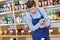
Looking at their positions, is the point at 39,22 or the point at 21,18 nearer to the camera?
the point at 39,22

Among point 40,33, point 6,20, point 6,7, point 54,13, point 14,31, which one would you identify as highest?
point 6,7

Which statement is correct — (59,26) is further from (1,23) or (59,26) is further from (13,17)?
(1,23)

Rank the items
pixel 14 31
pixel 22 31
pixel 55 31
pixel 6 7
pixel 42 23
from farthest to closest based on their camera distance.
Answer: pixel 6 7
pixel 14 31
pixel 22 31
pixel 55 31
pixel 42 23

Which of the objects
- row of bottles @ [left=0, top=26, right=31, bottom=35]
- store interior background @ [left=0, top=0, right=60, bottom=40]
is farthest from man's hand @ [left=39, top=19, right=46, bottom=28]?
row of bottles @ [left=0, top=26, right=31, bottom=35]

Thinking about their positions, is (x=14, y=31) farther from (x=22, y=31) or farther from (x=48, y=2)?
(x=48, y=2)

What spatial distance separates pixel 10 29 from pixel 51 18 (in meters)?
1.13

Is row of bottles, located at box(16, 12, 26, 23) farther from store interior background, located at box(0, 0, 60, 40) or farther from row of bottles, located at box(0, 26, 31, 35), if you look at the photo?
row of bottles, located at box(0, 26, 31, 35)

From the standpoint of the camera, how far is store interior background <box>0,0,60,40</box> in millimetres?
4226

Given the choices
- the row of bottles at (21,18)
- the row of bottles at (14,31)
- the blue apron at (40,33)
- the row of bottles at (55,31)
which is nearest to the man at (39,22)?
the blue apron at (40,33)

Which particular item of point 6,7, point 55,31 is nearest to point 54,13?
point 55,31

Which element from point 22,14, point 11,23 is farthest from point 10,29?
point 22,14

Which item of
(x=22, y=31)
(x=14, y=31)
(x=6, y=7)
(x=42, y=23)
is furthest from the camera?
(x=6, y=7)

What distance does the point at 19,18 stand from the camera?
4.64 meters

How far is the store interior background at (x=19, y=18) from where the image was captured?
4.23 metres
